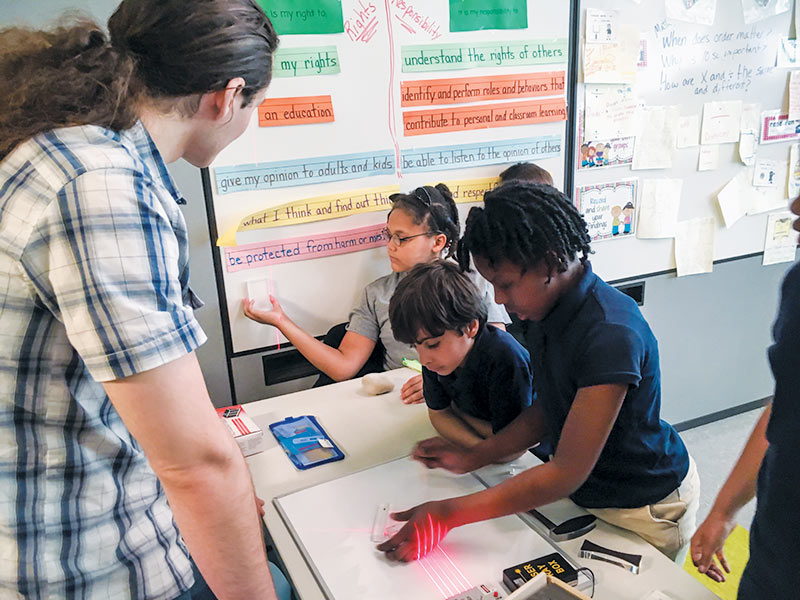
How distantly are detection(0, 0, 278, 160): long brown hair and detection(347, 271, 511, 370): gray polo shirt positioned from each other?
1.16 m

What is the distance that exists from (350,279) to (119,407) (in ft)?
4.39

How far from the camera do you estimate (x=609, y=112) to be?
83.7 inches

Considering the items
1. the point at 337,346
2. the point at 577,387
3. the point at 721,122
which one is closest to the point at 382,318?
the point at 337,346

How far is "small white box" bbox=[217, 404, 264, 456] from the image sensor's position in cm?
125

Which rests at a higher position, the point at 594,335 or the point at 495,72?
the point at 495,72

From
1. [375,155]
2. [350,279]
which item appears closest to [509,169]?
[375,155]

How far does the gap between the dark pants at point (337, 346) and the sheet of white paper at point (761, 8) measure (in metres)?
1.92

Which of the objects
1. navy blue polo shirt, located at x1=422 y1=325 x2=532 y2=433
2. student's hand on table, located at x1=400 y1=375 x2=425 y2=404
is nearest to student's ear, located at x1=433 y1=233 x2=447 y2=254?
student's hand on table, located at x1=400 y1=375 x2=425 y2=404

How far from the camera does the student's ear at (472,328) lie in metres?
1.19

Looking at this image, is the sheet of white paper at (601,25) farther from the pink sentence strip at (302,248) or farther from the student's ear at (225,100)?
the student's ear at (225,100)

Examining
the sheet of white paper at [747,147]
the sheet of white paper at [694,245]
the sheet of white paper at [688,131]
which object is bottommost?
the sheet of white paper at [694,245]

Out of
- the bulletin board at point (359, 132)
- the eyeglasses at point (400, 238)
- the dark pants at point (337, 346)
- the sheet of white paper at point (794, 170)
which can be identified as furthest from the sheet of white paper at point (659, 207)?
the dark pants at point (337, 346)

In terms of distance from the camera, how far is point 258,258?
5.74 ft

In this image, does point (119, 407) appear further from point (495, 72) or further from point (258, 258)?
point (495, 72)
